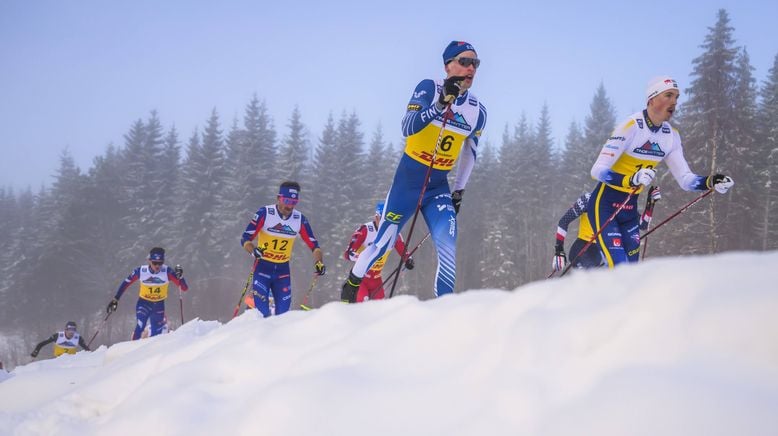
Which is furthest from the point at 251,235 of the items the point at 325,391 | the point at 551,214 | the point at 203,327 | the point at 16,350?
the point at 16,350

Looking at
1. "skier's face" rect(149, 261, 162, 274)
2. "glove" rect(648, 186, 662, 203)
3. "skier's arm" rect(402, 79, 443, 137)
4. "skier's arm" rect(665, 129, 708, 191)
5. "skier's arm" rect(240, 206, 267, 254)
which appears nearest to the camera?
"skier's arm" rect(402, 79, 443, 137)

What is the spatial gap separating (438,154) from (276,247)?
4589 mm

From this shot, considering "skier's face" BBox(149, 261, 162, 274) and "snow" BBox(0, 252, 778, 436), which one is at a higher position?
"skier's face" BBox(149, 261, 162, 274)

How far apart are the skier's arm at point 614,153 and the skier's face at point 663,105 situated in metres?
0.29

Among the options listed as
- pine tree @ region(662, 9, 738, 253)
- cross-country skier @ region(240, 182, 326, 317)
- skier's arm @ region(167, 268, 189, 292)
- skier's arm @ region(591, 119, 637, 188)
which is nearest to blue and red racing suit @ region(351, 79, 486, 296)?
skier's arm @ region(591, 119, 637, 188)

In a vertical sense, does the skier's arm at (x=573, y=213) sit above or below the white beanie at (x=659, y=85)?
below

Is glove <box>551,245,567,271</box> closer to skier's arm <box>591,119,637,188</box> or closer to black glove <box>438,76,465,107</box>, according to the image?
skier's arm <box>591,119,637,188</box>

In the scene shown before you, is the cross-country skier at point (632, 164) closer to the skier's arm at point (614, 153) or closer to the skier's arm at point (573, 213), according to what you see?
the skier's arm at point (614, 153)

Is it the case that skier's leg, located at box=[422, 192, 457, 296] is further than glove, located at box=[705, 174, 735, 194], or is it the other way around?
glove, located at box=[705, 174, 735, 194]

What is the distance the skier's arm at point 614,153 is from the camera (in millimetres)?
5953

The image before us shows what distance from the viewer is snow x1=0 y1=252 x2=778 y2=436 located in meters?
1.20

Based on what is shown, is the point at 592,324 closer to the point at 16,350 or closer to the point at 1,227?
Answer: the point at 16,350

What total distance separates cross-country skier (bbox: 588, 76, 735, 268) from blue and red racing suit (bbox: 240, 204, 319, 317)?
5.04 meters

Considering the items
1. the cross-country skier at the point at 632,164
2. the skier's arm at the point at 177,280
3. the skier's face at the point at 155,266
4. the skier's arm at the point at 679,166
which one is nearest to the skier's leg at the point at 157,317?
the skier's face at the point at 155,266
